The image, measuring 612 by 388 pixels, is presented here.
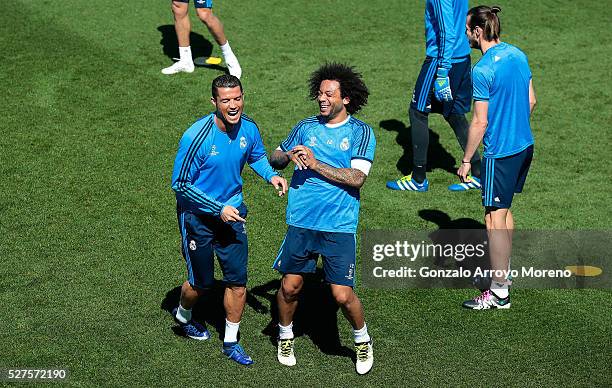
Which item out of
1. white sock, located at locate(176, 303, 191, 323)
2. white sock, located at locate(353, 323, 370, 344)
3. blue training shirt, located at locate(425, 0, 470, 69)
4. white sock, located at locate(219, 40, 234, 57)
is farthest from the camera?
white sock, located at locate(219, 40, 234, 57)

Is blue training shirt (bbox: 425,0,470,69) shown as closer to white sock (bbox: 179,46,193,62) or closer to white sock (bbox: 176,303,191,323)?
white sock (bbox: 179,46,193,62)

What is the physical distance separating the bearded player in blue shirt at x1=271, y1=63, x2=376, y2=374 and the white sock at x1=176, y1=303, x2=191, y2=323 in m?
0.99

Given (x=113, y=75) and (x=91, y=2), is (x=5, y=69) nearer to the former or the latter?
(x=113, y=75)

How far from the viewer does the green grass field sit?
8.30 metres

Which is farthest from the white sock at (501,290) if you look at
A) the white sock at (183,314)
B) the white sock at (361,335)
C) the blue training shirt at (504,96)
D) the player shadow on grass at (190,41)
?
the player shadow on grass at (190,41)

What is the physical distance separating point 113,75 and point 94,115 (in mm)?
1169

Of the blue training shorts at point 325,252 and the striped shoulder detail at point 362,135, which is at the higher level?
the striped shoulder detail at point 362,135

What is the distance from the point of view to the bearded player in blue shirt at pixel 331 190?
308 inches

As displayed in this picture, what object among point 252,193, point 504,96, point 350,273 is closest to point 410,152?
point 252,193

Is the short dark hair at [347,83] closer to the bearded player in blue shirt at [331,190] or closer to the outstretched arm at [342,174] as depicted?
the bearded player in blue shirt at [331,190]

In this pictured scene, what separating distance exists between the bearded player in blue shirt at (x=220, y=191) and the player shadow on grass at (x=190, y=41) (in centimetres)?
633

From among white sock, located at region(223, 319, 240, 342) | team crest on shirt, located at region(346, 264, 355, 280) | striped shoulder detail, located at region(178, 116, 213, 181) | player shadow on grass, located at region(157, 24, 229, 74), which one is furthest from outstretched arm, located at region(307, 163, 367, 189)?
player shadow on grass, located at region(157, 24, 229, 74)

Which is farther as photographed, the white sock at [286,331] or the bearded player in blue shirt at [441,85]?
the bearded player in blue shirt at [441,85]

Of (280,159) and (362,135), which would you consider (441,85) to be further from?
(280,159)
